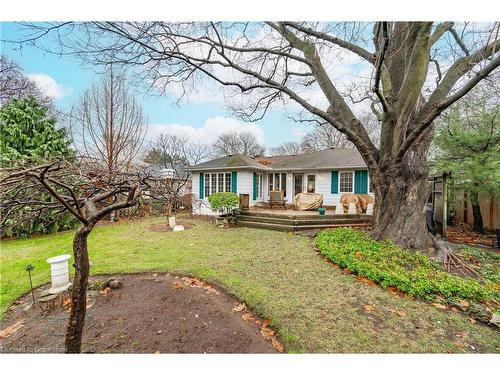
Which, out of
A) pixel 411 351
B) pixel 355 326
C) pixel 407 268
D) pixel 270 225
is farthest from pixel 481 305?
pixel 270 225

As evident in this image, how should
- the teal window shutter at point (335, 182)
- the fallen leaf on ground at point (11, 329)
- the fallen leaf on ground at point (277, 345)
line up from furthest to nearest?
1. the teal window shutter at point (335, 182)
2. the fallen leaf on ground at point (11, 329)
3. the fallen leaf on ground at point (277, 345)

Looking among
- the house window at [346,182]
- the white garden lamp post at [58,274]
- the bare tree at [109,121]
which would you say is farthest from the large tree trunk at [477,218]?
the bare tree at [109,121]

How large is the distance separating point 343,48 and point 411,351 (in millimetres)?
6113

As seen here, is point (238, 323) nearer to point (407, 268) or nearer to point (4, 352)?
point (4, 352)

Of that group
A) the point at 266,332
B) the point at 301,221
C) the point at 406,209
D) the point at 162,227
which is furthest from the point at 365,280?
the point at 162,227

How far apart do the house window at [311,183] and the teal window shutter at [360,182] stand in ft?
6.96

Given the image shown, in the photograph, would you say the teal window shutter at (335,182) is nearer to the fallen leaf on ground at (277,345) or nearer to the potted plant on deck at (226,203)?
the potted plant on deck at (226,203)

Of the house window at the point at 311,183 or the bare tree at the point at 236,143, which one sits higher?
the bare tree at the point at 236,143

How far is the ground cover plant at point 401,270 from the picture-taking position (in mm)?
3004

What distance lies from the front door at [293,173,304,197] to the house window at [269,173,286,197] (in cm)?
66

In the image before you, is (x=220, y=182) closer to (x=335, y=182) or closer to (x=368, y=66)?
(x=335, y=182)

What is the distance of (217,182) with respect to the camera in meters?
10.9

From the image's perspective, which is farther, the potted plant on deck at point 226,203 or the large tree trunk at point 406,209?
the potted plant on deck at point 226,203

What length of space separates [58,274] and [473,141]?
10.4 meters
